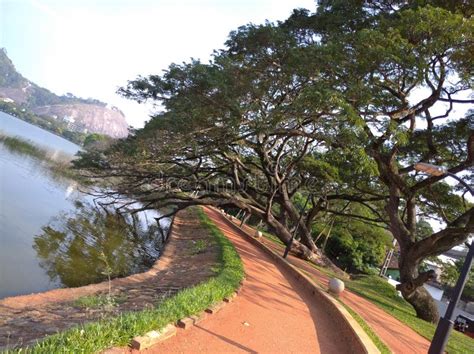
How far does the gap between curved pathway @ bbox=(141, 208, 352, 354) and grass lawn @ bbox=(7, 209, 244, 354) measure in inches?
10.1

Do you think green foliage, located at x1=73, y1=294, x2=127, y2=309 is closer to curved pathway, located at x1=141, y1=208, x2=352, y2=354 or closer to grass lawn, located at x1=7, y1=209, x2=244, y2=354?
grass lawn, located at x1=7, y1=209, x2=244, y2=354

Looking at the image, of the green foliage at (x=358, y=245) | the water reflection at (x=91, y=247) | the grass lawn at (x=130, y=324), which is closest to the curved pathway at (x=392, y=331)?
the grass lawn at (x=130, y=324)

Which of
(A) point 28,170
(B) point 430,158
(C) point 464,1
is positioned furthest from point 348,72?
(A) point 28,170

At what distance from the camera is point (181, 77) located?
14203 millimetres

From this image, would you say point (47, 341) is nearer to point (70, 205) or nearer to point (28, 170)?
point (70, 205)

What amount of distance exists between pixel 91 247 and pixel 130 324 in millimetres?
11008

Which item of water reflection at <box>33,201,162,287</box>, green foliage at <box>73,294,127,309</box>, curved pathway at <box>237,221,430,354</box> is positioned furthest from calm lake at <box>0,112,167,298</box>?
curved pathway at <box>237,221,430,354</box>

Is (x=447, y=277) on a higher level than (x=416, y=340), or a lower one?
higher

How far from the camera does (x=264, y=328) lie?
6.71 m

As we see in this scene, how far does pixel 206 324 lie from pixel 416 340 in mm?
6566

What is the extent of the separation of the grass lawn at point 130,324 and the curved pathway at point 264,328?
26 cm

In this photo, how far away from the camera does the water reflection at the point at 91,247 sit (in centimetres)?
1149

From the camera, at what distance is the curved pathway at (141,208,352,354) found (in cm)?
524

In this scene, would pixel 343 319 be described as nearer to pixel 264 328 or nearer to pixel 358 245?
pixel 264 328
